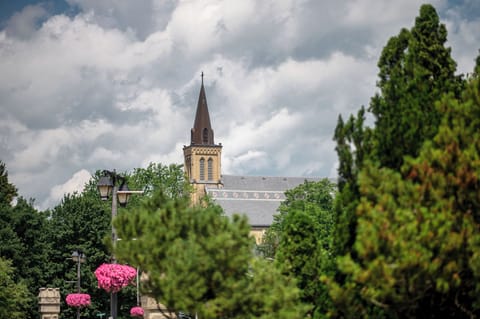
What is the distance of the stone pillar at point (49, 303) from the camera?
35.1m

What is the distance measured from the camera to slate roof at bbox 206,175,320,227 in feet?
411

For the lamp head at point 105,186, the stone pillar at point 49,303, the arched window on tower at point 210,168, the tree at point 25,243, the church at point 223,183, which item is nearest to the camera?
the lamp head at point 105,186

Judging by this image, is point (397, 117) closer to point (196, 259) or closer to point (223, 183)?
point (196, 259)

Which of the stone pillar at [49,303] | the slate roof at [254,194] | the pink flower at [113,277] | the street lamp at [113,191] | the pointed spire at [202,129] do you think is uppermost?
the pointed spire at [202,129]

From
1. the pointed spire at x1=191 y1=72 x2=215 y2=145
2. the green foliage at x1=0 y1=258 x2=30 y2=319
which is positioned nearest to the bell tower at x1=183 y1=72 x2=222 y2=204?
the pointed spire at x1=191 y1=72 x2=215 y2=145

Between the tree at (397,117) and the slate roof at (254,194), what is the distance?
108031mm

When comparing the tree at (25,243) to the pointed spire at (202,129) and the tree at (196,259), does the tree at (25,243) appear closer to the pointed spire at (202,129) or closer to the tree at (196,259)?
the tree at (196,259)

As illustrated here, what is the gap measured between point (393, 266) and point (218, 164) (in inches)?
4890

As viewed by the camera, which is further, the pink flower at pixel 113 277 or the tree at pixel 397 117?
the pink flower at pixel 113 277

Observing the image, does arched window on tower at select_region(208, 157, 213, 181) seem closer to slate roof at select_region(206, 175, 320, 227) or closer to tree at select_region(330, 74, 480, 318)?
slate roof at select_region(206, 175, 320, 227)

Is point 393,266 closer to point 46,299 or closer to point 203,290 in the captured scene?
point 203,290

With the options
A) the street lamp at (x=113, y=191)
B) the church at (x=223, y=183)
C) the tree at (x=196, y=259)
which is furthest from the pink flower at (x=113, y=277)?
the church at (x=223, y=183)

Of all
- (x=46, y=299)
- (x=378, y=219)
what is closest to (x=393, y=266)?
(x=378, y=219)

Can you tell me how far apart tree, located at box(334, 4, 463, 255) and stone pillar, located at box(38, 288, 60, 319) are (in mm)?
22741
